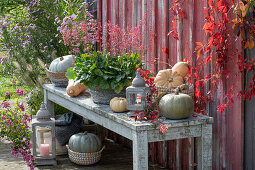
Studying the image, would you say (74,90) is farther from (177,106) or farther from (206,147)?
(206,147)

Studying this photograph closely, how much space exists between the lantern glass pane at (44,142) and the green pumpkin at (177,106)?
1.94 m

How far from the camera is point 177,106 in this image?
11.8 ft

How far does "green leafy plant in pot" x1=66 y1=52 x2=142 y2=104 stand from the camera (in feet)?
13.7

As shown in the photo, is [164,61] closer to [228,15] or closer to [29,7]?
[228,15]

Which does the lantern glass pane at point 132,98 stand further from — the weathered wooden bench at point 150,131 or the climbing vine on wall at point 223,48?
the climbing vine on wall at point 223,48

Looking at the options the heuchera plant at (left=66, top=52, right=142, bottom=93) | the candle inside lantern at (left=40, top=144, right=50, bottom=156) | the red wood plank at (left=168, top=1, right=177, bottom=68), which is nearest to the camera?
the heuchera plant at (left=66, top=52, right=142, bottom=93)

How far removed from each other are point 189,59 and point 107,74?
0.83 meters

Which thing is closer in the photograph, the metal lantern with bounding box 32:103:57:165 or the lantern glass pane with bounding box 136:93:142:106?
the lantern glass pane with bounding box 136:93:142:106

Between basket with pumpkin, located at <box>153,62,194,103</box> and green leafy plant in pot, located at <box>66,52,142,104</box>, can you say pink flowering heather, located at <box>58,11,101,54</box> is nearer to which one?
green leafy plant in pot, located at <box>66,52,142,104</box>

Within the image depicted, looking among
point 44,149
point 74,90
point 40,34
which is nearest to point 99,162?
point 44,149

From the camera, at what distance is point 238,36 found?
344cm

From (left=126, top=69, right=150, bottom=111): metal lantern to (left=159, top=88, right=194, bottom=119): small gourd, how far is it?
0.58 ft

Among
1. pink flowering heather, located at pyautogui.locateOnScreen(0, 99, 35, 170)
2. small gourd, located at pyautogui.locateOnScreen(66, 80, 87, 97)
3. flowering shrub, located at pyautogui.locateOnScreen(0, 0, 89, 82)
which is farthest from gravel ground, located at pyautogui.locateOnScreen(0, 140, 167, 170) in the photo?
flowering shrub, located at pyautogui.locateOnScreen(0, 0, 89, 82)

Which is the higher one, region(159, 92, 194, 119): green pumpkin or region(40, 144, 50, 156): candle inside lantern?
region(159, 92, 194, 119): green pumpkin
